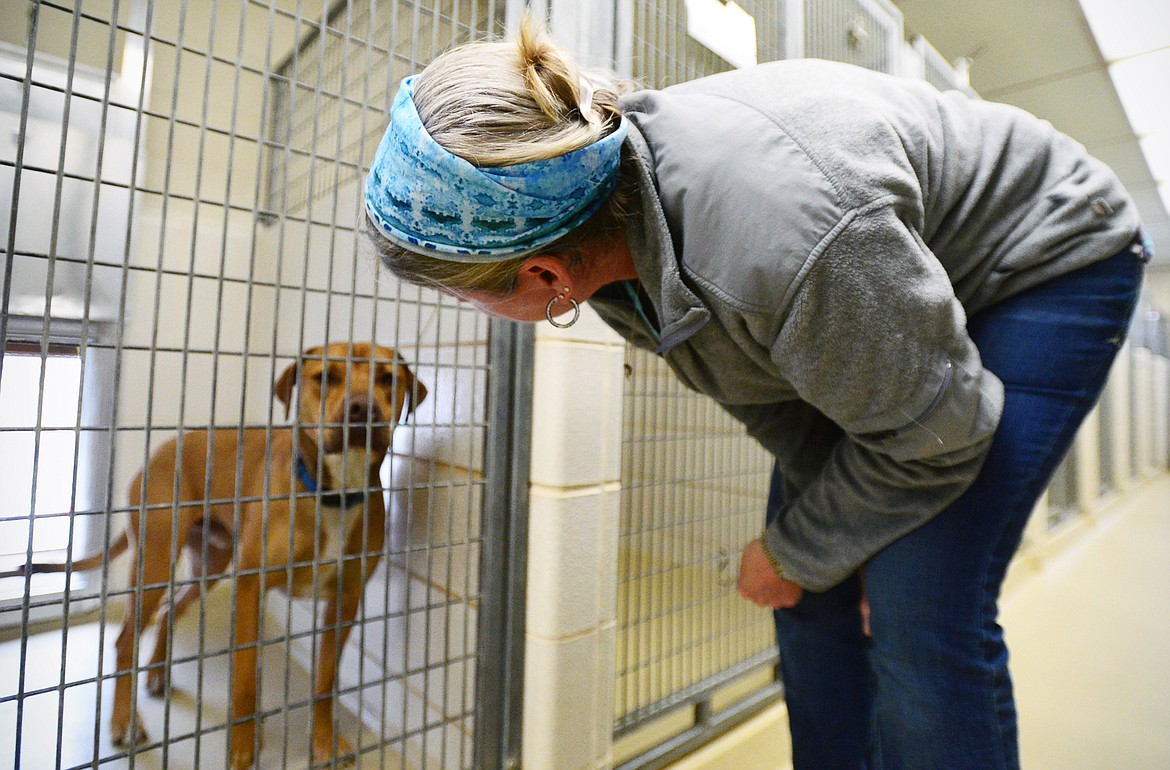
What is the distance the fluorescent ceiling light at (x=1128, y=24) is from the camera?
178 cm

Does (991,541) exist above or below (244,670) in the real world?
above

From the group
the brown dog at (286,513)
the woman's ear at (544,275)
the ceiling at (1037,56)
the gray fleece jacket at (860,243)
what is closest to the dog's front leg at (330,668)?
the brown dog at (286,513)

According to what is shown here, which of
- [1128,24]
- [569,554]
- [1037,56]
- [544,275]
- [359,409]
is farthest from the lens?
[1037,56]

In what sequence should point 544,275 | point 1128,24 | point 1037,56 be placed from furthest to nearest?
point 1037,56 < point 1128,24 < point 544,275

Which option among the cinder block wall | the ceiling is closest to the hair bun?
the cinder block wall

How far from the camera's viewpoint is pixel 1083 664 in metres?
1.70

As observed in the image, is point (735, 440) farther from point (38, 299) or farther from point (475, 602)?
point (38, 299)

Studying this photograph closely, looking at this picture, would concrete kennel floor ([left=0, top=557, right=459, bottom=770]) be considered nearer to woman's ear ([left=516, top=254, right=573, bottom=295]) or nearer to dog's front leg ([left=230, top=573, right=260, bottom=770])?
dog's front leg ([left=230, top=573, right=260, bottom=770])

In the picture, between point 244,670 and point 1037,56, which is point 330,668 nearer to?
point 244,670

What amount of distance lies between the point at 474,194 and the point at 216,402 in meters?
0.45

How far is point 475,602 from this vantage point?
934 mm

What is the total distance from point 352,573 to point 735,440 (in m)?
0.82

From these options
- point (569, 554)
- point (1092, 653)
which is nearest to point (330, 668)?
point (569, 554)

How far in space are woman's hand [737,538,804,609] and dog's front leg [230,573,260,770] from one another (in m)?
0.62
